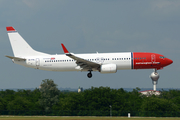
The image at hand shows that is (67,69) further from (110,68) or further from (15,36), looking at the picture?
(15,36)

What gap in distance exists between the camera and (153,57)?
2260 inches

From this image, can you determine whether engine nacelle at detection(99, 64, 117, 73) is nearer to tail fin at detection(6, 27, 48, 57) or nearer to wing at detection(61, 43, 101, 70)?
wing at detection(61, 43, 101, 70)

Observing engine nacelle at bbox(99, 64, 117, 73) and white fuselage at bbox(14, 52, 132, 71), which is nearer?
engine nacelle at bbox(99, 64, 117, 73)

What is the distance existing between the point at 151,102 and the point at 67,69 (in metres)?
61.3

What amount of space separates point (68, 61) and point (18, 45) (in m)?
13.0

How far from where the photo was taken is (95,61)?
58312 mm

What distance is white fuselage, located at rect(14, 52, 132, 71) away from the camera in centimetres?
5753

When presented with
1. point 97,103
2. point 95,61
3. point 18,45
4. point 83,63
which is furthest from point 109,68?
point 97,103

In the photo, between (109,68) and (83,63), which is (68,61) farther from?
(109,68)

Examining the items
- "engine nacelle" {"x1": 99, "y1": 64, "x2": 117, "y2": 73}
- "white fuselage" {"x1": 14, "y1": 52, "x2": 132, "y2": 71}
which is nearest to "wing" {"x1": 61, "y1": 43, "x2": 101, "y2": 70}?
"white fuselage" {"x1": 14, "y1": 52, "x2": 132, "y2": 71}


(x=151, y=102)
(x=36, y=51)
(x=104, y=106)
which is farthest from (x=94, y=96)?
(x=36, y=51)

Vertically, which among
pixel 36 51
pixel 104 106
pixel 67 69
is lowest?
pixel 104 106

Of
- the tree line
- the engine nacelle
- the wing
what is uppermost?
the wing

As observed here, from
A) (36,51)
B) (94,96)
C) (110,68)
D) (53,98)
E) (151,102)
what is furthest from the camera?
(53,98)
